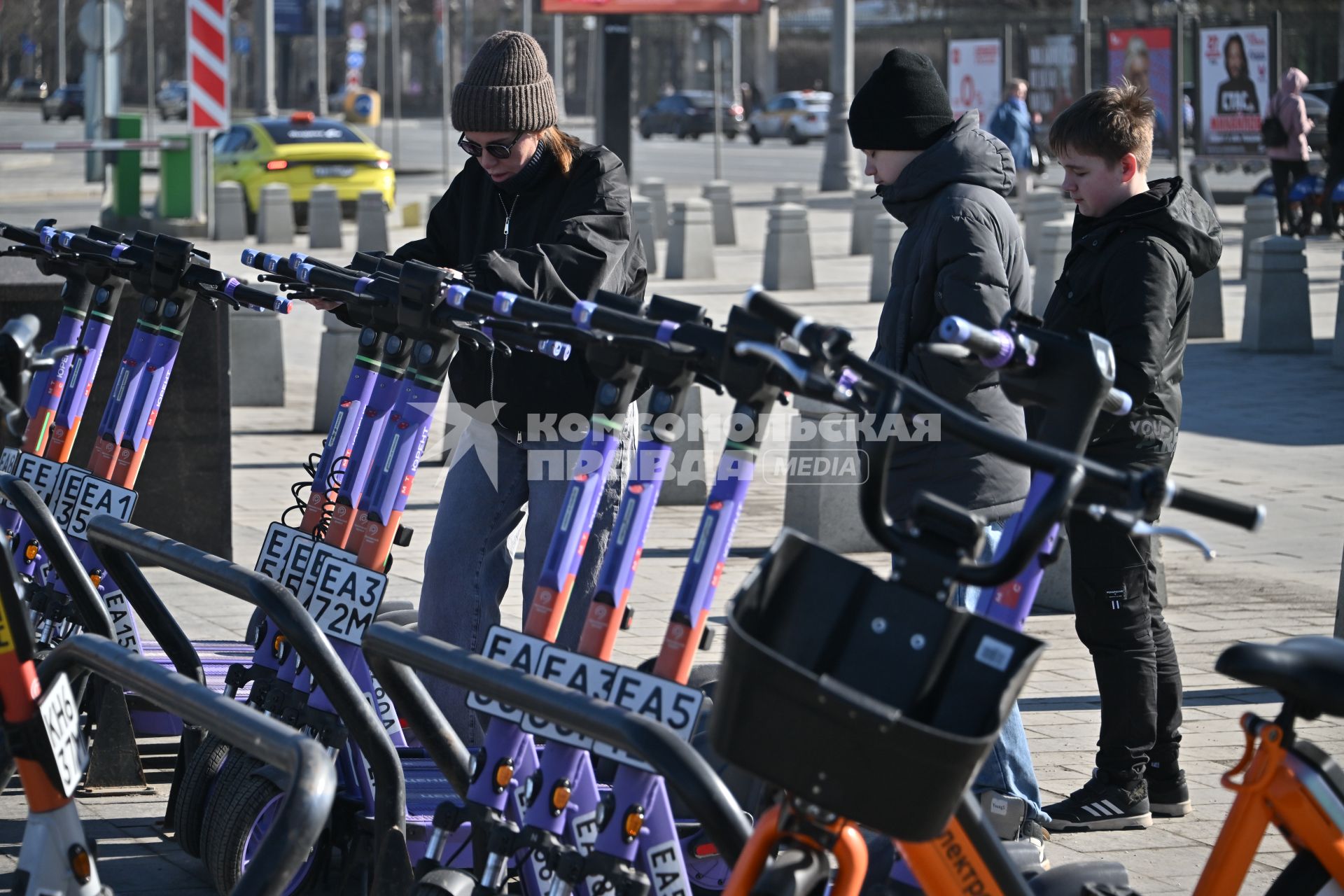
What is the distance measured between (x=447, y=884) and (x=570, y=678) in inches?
16.9

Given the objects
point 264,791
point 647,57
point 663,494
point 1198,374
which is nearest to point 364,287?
point 264,791

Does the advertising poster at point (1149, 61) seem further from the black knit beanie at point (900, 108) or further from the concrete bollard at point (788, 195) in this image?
the black knit beanie at point (900, 108)

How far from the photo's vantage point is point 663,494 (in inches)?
361

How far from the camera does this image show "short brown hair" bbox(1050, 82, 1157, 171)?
185 inches

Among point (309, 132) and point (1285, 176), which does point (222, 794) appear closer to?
point (1285, 176)

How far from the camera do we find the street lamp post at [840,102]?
27.3 metres

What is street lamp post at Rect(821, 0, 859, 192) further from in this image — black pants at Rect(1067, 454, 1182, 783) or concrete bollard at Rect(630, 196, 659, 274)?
black pants at Rect(1067, 454, 1182, 783)

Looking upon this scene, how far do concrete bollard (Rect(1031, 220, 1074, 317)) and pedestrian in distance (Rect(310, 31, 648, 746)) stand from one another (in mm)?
8873

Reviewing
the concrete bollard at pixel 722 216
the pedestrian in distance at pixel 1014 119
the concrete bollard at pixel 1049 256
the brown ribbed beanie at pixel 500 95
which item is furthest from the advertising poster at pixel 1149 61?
the brown ribbed beanie at pixel 500 95

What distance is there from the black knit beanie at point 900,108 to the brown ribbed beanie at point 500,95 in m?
0.80

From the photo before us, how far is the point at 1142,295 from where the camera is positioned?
4.63 metres

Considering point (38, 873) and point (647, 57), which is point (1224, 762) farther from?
point (647, 57)

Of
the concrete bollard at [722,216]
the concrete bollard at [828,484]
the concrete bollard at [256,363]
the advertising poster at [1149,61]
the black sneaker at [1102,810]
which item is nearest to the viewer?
the black sneaker at [1102,810]

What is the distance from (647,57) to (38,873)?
272 ft
